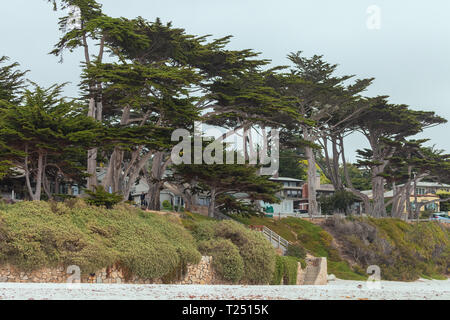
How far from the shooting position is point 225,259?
87.9 feet

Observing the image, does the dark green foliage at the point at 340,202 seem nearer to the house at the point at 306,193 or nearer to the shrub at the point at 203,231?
the house at the point at 306,193

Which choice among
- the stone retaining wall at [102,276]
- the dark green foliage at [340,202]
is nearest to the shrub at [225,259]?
the stone retaining wall at [102,276]

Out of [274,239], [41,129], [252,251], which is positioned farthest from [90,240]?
[274,239]

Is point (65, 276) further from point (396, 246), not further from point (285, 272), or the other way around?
point (396, 246)

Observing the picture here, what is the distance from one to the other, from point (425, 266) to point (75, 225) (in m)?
28.4

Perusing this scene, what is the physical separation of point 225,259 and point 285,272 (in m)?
4.91

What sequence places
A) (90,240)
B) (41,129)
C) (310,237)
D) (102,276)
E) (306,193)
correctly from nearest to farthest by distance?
(102,276), (90,240), (41,129), (310,237), (306,193)

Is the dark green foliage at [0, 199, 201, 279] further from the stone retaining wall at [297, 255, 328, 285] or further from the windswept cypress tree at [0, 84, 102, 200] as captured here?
the stone retaining wall at [297, 255, 328, 285]

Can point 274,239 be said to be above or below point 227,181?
below

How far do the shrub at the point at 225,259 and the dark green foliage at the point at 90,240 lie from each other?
3.25ft

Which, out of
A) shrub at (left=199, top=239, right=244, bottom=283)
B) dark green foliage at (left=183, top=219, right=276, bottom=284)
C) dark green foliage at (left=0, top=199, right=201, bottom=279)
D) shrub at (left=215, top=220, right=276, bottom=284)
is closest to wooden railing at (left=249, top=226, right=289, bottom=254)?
dark green foliage at (left=183, top=219, right=276, bottom=284)

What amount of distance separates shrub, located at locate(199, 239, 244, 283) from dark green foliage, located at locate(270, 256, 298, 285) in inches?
115

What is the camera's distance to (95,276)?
22234 millimetres

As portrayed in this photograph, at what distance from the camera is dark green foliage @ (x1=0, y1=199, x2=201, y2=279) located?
840 inches
